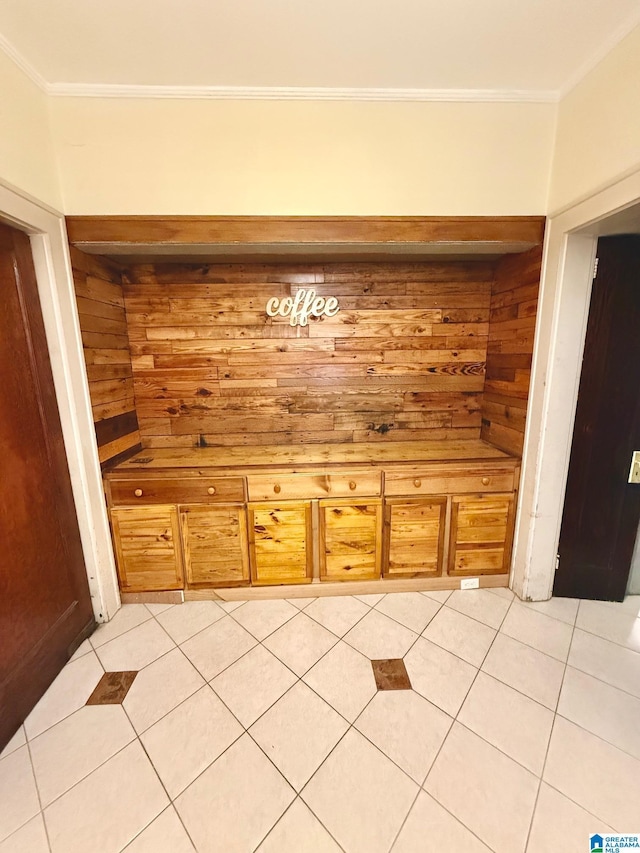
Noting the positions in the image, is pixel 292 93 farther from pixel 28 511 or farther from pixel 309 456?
pixel 28 511

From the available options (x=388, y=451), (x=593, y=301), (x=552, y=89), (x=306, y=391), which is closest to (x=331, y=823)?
(x=388, y=451)

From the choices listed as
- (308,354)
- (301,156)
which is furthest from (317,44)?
(308,354)

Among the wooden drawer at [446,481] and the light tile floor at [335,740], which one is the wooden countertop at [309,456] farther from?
the light tile floor at [335,740]

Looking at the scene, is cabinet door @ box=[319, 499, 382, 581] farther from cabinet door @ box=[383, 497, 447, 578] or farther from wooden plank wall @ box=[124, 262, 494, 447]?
wooden plank wall @ box=[124, 262, 494, 447]

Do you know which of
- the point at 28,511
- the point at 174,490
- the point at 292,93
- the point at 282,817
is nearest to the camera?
the point at 282,817

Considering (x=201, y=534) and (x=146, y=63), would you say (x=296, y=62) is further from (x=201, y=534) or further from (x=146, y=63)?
(x=201, y=534)

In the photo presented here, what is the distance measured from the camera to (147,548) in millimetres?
2090

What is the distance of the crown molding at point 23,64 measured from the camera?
1.41m

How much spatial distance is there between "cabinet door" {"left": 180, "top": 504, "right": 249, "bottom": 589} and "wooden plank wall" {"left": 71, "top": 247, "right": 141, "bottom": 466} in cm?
67

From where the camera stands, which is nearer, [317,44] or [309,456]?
[317,44]

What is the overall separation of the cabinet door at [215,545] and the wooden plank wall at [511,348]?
184 cm

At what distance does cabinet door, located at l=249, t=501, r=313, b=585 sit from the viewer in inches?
81.9

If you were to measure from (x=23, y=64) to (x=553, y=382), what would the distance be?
121 inches

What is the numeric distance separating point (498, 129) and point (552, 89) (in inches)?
12.2
